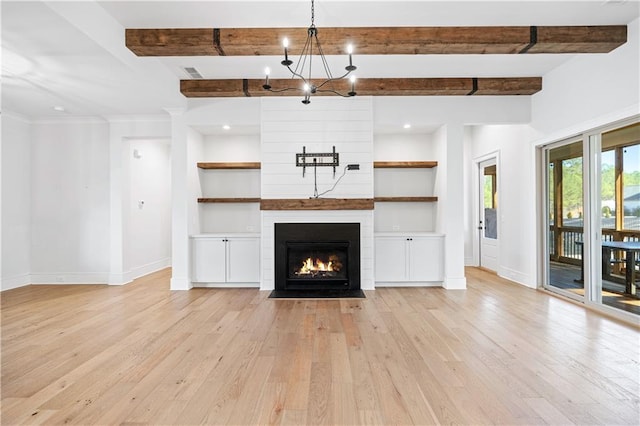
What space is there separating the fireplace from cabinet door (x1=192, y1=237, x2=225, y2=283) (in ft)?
3.09

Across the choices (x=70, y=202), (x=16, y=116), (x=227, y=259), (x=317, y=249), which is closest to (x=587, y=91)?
(x=317, y=249)

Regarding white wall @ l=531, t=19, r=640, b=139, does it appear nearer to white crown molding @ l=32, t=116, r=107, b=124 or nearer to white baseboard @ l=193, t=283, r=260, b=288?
white baseboard @ l=193, t=283, r=260, b=288

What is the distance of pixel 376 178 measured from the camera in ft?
20.0

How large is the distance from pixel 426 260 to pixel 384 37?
3.36 metres

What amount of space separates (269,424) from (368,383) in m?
0.77

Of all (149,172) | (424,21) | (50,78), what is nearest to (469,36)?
(424,21)

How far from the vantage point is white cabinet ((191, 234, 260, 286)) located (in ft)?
17.8

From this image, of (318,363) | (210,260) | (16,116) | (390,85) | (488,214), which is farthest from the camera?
(488,214)

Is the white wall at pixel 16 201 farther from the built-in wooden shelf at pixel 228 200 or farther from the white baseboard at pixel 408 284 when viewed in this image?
the white baseboard at pixel 408 284

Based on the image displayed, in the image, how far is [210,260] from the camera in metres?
5.45

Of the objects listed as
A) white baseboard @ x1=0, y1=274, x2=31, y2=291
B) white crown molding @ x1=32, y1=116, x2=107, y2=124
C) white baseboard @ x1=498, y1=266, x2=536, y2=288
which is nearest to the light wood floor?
white baseboard @ x1=498, y1=266, x2=536, y2=288

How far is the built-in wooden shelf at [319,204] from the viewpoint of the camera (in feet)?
16.8

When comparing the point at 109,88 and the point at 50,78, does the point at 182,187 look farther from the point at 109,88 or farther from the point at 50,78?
the point at 50,78

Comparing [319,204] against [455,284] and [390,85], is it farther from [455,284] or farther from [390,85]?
[455,284]
